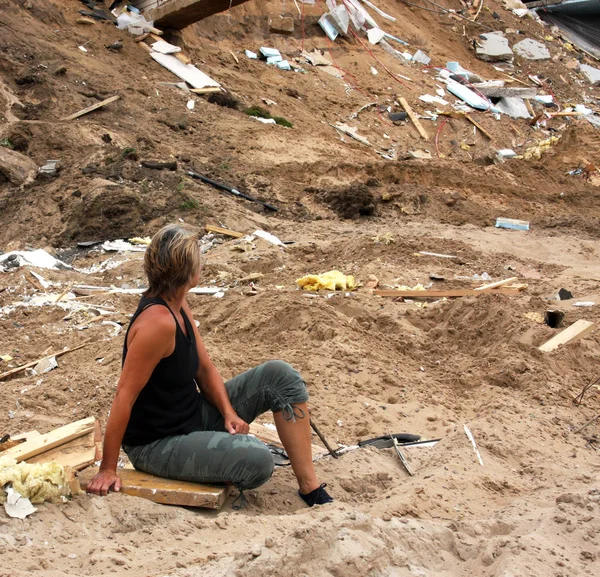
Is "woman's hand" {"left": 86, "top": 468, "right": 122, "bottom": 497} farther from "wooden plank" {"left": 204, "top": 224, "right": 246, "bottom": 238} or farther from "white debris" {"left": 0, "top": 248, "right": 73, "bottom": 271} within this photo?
"wooden plank" {"left": 204, "top": 224, "right": 246, "bottom": 238}

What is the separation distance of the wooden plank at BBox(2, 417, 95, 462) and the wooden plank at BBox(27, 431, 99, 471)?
20 mm

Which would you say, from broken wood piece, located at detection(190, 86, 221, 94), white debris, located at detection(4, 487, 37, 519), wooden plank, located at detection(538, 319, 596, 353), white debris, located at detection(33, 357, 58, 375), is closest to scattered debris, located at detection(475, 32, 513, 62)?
broken wood piece, located at detection(190, 86, 221, 94)

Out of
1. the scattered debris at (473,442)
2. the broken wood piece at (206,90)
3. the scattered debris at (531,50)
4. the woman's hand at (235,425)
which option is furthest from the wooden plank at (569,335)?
the scattered debris at (531,50)

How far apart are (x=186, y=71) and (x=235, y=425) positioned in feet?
41.0

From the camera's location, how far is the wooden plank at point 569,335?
5523 millimetres

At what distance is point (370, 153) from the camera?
1416 cm

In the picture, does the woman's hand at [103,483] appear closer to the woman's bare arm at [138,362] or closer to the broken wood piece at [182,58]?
the woman's bare arm at [138,362]

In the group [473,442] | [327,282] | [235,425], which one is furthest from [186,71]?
[235,425]

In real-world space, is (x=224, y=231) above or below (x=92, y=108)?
above

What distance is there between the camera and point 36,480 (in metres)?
2.94

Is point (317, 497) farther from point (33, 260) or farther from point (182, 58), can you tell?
point (182, 58)

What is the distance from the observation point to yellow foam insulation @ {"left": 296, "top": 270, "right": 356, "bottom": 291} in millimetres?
7020

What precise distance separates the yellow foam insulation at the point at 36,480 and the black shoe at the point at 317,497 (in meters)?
1.11

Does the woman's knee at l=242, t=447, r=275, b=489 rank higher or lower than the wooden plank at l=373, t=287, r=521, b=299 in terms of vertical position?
higher
